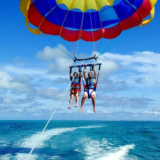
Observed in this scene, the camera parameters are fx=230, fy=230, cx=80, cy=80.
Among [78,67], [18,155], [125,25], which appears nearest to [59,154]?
[18,155]

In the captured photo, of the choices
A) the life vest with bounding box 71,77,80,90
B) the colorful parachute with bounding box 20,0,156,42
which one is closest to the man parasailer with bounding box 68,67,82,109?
the life vest with bounding box 71,77,80,90

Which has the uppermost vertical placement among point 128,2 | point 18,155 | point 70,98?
point 128,2

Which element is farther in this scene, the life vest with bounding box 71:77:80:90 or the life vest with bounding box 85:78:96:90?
the life vest with bounding box 71:77:80:90

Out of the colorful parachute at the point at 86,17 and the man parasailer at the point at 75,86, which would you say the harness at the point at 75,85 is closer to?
the man parasailer at the point at 75,86

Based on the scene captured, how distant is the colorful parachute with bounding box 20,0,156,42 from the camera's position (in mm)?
10586

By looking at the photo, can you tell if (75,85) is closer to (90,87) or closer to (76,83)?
(76,83)

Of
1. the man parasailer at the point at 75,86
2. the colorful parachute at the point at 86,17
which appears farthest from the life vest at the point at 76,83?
the colorful parachute at the point at 86,17

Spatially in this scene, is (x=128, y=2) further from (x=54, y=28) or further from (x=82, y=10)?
(x=54, y=28)

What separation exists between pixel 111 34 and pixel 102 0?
1834mm

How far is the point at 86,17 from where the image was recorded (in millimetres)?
11500

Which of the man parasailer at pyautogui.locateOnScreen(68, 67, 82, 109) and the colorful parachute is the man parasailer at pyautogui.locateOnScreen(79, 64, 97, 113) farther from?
the colorful parachute

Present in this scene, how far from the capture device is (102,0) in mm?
10641

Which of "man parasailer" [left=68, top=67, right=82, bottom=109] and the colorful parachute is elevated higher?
the colorful parachute

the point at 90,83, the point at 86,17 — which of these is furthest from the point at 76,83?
the point at 86,17
